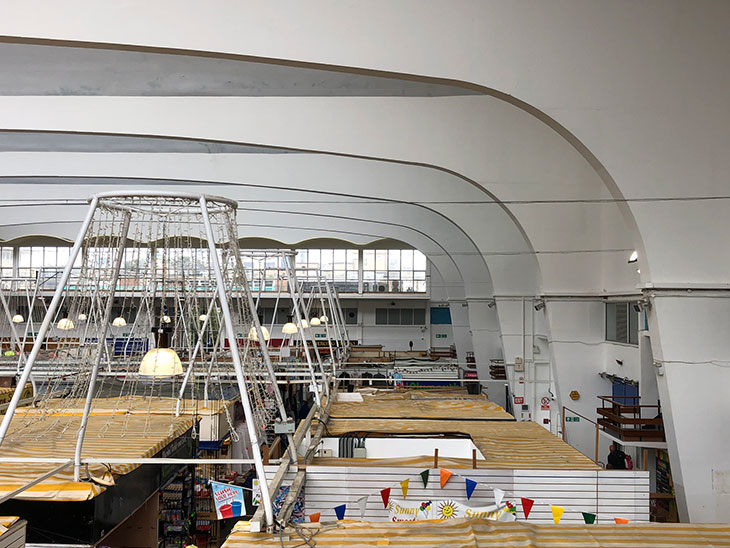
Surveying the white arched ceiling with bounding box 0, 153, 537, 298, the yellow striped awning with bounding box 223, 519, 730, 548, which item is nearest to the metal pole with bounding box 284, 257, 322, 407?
the white arched ceiling with bounding box 0, 153, 537, 298

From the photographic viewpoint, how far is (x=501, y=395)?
73.8ft

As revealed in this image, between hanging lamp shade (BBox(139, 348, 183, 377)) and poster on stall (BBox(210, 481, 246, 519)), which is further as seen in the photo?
hanging lamp shade (BBox(139, 348, 183, 377))

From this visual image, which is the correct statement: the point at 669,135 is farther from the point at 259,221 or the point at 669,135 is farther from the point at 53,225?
the point at 53,225

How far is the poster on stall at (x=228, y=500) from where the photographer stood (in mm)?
4848

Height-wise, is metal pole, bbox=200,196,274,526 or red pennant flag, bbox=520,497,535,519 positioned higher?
metal pole, bbox=200,196,274,526

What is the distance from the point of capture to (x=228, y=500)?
4.89m

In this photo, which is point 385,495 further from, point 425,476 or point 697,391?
point 697,391

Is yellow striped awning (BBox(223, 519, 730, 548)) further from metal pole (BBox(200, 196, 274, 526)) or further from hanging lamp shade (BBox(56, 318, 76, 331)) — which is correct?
hanging lamp shade (BBox(56, 318, 76, 331))

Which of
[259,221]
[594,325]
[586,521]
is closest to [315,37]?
[586,521]

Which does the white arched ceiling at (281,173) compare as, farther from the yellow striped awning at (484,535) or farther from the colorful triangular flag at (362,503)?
the yellow striped awning at (484,535)

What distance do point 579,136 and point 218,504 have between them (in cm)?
472

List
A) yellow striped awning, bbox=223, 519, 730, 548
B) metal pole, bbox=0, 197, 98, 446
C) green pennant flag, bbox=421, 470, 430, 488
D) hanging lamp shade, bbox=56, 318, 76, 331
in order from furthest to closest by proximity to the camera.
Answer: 1. hanging lamp shade, bbox=56, 318, 76, 331
2. green pennant flag, bbox=421, 470, 430, 488
3. metal pole, bbox=0, 197, 98, 446
4. yellow striped awning, bbox=223, 519, 730, 548

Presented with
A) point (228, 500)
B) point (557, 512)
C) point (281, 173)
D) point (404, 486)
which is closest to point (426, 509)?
point (404, 486)

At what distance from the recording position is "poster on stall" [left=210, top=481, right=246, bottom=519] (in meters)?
4.85
